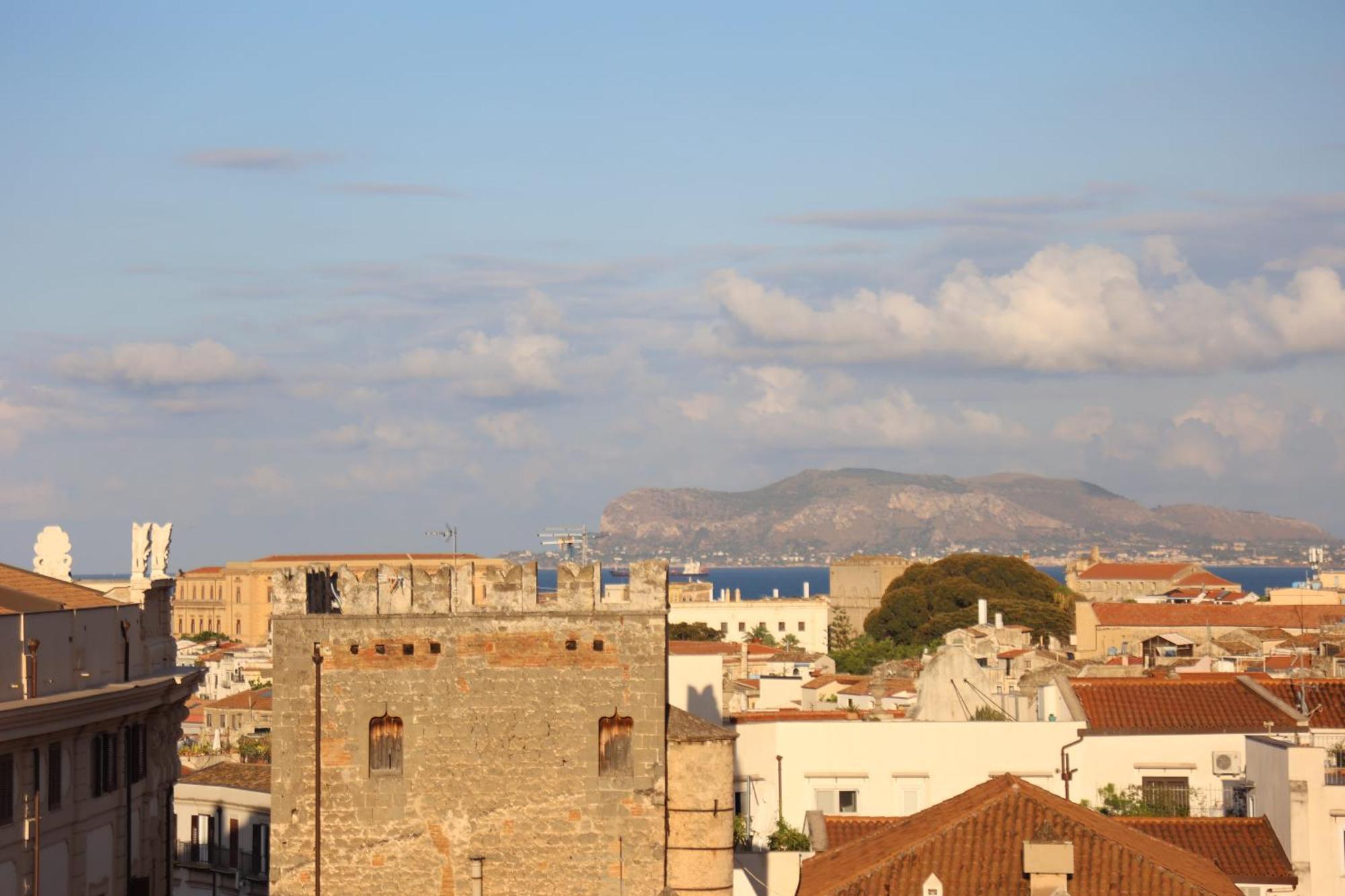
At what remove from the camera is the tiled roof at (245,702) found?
291ft

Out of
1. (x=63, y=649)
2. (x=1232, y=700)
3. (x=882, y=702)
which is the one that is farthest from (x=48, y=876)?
(x=882, y=702)

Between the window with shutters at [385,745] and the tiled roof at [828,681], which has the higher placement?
the window with shutters at [385,745]

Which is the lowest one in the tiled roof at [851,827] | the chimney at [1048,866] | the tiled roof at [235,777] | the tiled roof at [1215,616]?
the tiled roof at [235,777]

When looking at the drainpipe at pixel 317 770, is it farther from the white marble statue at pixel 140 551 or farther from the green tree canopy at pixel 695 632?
the green tree canopy at pixel 695 632

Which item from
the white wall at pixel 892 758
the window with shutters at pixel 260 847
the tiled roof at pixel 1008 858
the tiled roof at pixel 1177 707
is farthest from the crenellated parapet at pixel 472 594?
the window with shutters at pixel 260 847

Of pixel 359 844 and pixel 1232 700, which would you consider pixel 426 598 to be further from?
pixel 1232 700

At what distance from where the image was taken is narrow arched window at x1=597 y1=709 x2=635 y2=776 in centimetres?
3108

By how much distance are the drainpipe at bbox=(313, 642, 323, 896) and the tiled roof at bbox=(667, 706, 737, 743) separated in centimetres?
565

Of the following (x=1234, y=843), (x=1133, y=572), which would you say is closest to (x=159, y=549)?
(x=1234, y=843)

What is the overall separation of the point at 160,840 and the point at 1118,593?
156590mm

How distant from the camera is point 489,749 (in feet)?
102

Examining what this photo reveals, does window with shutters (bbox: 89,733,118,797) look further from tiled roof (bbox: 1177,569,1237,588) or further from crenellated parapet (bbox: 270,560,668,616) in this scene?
tiled roof (bbox: 1177,569,1237,588)

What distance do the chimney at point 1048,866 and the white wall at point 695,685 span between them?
16.9 m

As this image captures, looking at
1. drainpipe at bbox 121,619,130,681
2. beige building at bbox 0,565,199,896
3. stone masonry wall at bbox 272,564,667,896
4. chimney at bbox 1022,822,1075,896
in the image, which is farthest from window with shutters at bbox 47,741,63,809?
chimney at bbox 1022,822,1075,896
